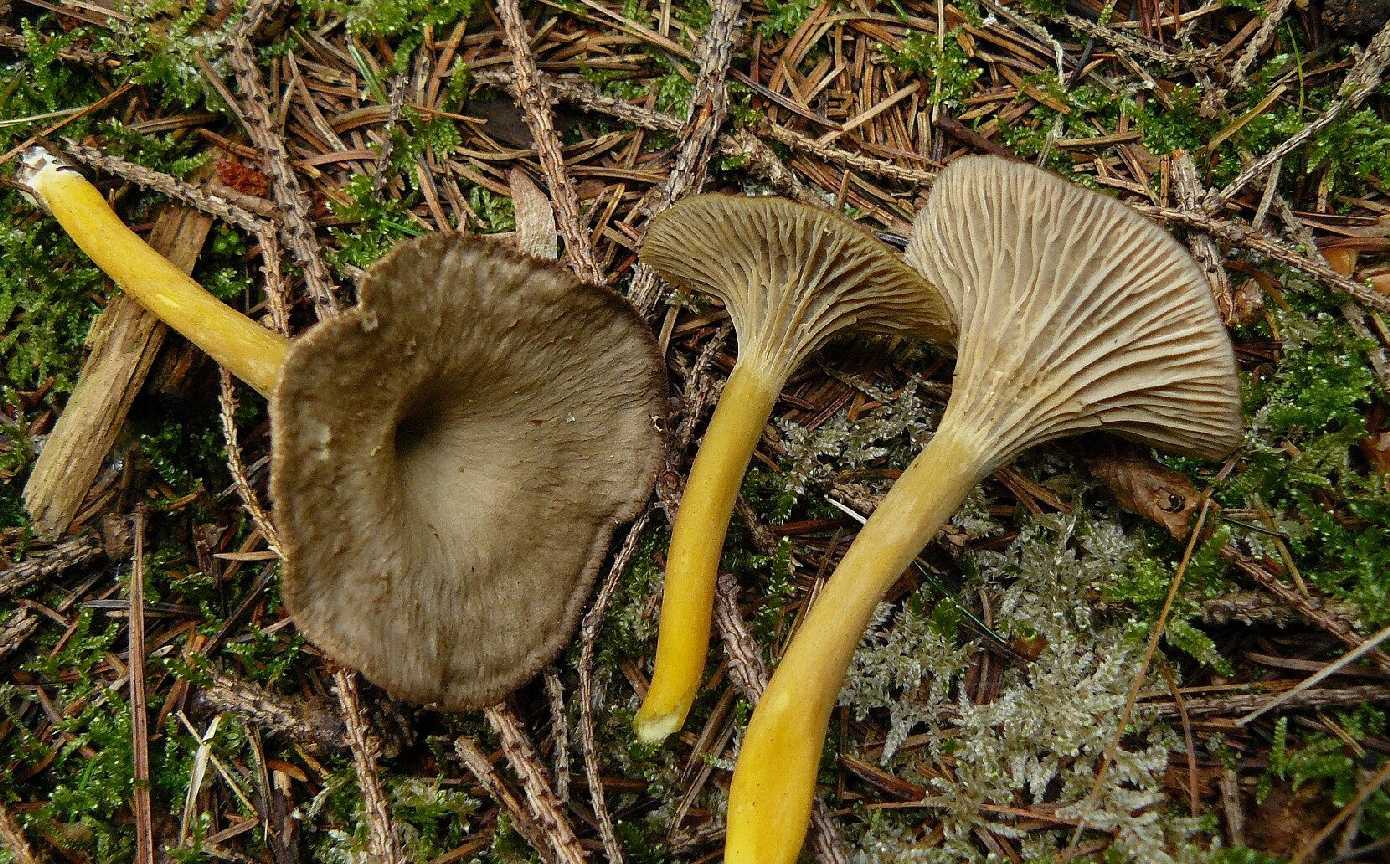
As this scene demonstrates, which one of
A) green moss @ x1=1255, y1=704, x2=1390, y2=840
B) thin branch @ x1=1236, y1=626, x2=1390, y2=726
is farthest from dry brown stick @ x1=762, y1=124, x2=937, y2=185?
green moss @ x1=1255, y1=704, x2=1390, y2=840

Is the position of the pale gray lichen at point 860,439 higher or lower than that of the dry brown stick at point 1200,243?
lower

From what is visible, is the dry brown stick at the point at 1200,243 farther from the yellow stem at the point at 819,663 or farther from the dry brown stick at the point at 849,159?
the yellow stem at the point at 819,663

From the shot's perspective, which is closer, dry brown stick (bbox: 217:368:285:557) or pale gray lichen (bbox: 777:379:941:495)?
dry brown stick (bbox: 217:368:285:557)

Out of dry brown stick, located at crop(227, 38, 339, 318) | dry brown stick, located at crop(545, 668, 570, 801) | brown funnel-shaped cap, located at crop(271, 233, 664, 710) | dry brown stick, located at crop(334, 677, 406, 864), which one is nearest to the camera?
brown funnel-shaped cap, located at crop(271, 233, 664, 710)

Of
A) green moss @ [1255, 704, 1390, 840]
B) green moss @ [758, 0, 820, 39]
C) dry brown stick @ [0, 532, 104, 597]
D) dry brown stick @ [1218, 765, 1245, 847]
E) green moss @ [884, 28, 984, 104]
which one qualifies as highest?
green moss @ [758, 0, 820, 39]

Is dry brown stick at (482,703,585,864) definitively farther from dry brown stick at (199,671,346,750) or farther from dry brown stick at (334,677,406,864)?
dry brown stick at (199,671,346,750)

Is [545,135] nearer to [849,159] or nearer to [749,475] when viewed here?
[849,159]

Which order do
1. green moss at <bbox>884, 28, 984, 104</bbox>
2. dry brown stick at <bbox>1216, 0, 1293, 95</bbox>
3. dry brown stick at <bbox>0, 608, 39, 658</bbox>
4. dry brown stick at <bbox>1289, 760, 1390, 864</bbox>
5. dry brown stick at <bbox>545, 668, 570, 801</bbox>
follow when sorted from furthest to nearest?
green moss at <bbox>884, 28, 984, 104</bbox>
dry brown stick at <bbox>1216, 0, 1293, 95</bbox>
dry brown stick at <bbox>0, 608, 39, 658</bbox>
dry brown stick at <bbox>545, 668, 570, 801</bbox>
dry brown stick at <bbox>1289, 760, 1390, 864</bbox>

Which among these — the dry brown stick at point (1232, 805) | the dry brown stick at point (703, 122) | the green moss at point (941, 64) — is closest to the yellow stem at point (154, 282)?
the dry brown stick at point (703, 122)
